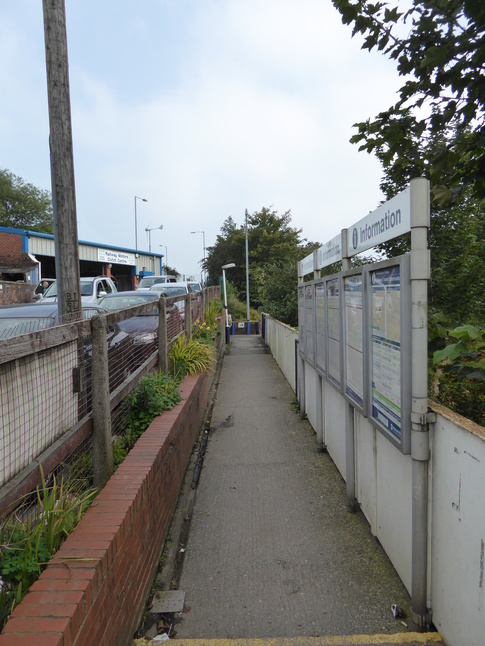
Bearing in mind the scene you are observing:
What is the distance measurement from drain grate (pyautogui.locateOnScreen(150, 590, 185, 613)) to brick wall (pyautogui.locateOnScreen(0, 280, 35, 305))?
15.2 metres

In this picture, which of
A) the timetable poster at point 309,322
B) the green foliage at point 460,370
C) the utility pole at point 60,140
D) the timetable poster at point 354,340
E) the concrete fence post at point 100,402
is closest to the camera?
the green foliage at point 460,370

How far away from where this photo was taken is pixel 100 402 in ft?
11.7

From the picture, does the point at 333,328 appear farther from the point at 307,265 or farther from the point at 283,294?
the point at 283,294

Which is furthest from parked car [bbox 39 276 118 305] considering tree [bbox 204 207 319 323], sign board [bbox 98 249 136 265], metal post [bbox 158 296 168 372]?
tree [bbox 204 207 319 323]

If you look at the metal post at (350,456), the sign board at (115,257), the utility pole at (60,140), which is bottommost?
the metal post at (350,456)

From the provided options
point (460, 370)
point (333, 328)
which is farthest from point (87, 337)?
point (460, 370)

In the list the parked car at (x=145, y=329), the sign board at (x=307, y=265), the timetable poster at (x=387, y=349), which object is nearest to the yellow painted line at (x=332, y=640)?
the timetable poster at (x=387, y=349)

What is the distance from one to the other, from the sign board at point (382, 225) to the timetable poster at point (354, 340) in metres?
0.33

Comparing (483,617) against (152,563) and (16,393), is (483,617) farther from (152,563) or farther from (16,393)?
(16,393)

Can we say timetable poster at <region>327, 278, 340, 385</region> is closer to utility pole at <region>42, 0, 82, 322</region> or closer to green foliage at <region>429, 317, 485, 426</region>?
green foliage at <region>429, 317, 485, 426</region>

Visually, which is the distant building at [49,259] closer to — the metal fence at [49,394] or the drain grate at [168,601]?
Answer: the metal fence at [49,394]

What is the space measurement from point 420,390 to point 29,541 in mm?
2179

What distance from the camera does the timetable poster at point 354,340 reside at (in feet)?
13.2

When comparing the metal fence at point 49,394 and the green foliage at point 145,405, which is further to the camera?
the green foliage at point 145,405
